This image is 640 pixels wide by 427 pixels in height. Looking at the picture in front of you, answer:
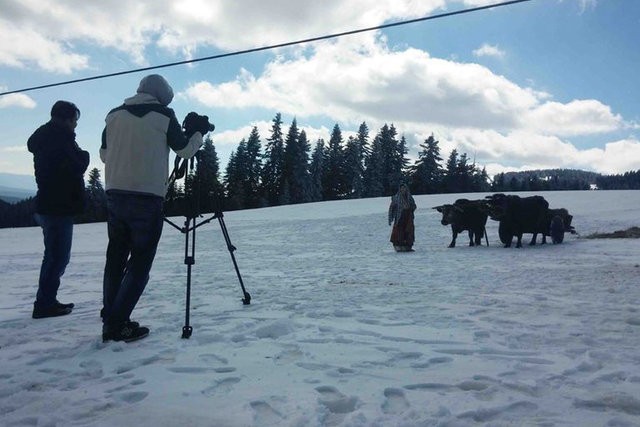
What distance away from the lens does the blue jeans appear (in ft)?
16.4

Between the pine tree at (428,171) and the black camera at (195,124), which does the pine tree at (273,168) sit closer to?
the pine tree at (428,171)

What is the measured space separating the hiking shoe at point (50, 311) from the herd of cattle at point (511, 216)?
11101 mm

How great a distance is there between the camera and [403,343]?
3.91m

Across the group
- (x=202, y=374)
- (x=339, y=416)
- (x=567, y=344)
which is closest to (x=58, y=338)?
(x=202, y=374)

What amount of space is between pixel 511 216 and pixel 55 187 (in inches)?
452

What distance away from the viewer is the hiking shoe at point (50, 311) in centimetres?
509

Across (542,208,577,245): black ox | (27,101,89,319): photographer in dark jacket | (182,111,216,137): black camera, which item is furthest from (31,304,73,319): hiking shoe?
(542,208,577,245): black ox

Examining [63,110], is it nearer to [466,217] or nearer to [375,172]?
[466,217]

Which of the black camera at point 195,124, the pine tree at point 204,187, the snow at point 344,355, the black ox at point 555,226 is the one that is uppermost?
the black camera at point 195,124

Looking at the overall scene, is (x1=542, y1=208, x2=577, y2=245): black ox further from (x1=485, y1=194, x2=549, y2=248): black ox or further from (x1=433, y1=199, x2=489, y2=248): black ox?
(x1=433, y1=199, x2=489, y2=248): black ox

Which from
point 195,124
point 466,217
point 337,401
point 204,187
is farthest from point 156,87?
point 466,217

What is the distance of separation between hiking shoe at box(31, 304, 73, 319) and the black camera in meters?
2.72

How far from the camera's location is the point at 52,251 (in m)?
5.00

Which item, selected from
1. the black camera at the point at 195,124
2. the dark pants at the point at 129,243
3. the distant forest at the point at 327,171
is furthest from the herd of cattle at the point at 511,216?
the distant forest at the point at 327,171
